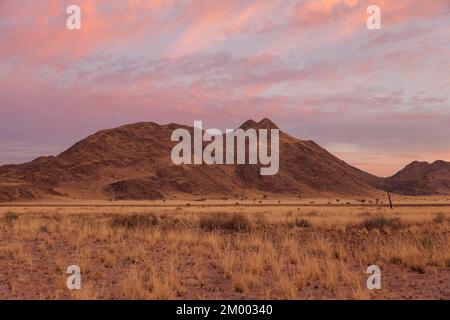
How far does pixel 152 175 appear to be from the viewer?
118750 mm

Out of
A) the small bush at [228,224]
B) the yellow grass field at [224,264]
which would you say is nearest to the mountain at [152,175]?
the small bush at [228,224]

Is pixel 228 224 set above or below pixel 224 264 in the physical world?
above

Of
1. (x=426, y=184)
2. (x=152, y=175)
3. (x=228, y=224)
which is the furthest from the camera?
(x=426, y=184)

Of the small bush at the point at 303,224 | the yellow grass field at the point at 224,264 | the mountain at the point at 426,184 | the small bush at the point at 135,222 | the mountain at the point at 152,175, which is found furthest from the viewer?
the mountain at the point at 426,184

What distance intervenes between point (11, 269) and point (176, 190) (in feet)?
327

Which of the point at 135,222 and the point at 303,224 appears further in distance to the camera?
the point at 135,222

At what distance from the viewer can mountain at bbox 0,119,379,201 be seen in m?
107

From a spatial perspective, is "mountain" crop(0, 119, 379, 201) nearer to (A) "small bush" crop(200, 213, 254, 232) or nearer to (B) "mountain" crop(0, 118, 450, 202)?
(B) "mountain" crop(0, 118, 450, 202)

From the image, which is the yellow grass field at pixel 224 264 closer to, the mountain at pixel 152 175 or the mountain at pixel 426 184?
the mountain at pixel 152 175

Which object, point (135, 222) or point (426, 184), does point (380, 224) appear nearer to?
point (135, 222)

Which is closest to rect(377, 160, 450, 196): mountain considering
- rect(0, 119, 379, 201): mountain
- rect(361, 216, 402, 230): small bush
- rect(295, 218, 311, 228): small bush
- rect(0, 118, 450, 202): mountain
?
rect(0, 118, 450, 202): mountain

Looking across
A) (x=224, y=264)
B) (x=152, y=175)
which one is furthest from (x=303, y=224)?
(x=152, y=175)

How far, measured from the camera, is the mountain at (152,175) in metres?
107
